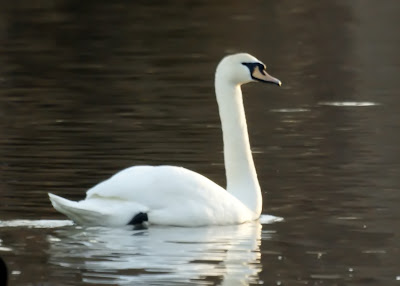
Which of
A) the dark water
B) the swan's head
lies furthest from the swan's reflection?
the swan's head

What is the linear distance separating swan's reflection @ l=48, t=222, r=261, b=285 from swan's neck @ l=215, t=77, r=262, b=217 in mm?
314

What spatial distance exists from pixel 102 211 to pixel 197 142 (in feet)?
14.8

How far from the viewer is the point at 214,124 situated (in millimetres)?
16234

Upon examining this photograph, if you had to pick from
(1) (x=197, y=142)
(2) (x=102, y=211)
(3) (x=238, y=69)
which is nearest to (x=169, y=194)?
(2) (x=102, y=211)

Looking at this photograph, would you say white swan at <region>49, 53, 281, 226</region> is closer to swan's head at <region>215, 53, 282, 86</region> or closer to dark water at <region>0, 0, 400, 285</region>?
dark water at <region>0, 0, 400, 285</region>

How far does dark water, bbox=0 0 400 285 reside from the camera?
941cm

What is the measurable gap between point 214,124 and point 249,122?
1.46 feet

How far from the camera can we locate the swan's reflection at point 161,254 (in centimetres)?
886

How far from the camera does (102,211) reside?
10.3 metres

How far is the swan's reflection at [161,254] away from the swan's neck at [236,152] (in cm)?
31

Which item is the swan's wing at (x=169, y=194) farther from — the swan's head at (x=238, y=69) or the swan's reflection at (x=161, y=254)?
the swan's head at (x=238, y=69)

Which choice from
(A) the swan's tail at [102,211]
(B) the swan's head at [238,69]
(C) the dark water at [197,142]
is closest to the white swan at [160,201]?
(A) the swan's tail at [102,211]

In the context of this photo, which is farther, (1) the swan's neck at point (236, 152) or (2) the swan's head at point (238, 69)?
(2) the swan's head at point (238, 69)

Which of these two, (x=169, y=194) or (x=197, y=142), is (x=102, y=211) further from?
(x=197, y=142)
